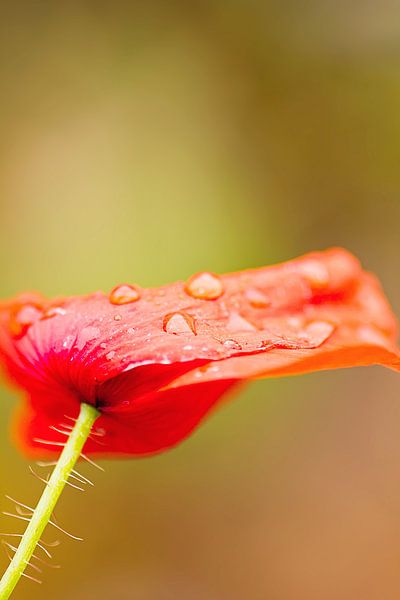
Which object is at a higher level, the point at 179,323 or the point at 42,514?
the point at 179,323

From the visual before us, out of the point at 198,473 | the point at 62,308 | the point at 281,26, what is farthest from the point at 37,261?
the point at 62,308

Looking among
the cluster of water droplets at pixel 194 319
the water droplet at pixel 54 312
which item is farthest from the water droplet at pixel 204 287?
the water droplet at pixel 54 312

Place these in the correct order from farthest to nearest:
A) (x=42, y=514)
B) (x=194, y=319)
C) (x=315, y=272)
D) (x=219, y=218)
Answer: (x=219, y=218) < (x=315, y=272) < (x=194, y=319) < (x=42, y=514)

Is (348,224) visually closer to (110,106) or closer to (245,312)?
(110,106)

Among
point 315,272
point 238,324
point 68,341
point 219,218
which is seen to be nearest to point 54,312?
point 68,341

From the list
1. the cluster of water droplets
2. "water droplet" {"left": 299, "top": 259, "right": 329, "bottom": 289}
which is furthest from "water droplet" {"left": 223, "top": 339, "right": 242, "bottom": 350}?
"water droplet" {"left": 299, "top": 259, "right": 329, "bottom": 289}

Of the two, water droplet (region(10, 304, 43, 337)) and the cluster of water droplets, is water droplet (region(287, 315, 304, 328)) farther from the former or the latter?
water droplet (region(10, 304, 43, 337))

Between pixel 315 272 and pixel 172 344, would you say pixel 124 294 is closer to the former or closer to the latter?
pixel 172 344
